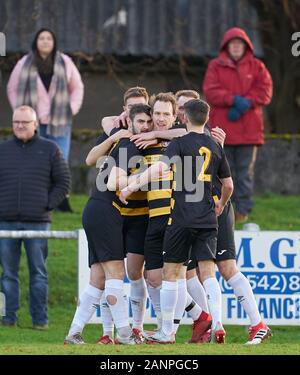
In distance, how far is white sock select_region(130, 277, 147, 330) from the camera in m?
13.1

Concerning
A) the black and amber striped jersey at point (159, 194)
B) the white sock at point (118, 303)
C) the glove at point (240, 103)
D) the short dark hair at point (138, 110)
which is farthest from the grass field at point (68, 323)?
the short dark hair at point (138, 110)

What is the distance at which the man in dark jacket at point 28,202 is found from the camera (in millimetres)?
15234

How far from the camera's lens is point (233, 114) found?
1811cm

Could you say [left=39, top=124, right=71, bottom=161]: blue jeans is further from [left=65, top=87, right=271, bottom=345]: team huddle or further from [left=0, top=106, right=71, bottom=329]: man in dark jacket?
[left=65, top=87, right=271, bottom=345]: team huddle

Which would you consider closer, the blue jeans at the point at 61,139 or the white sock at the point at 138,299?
the white sock at the point at 138,299

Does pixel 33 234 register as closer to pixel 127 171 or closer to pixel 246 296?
pixel 127 171

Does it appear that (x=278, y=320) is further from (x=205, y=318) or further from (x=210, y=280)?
(x=210, y=280)

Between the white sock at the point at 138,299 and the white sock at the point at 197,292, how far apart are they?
49 cm

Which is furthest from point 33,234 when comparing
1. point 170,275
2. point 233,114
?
point 233,114

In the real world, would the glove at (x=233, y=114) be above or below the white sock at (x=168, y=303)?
above

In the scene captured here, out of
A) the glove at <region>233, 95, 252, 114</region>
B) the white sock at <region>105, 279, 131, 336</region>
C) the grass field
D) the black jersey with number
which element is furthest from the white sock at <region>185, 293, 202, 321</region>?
the glove at <region>233, 95, 252, 114</region>

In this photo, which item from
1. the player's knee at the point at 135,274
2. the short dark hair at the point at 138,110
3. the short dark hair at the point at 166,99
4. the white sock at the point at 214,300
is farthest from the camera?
the player's knee at the point at 135,274

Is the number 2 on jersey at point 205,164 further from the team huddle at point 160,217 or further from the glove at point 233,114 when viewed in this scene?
the glove at point 233,114

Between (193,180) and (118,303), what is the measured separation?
1299 millimetres
